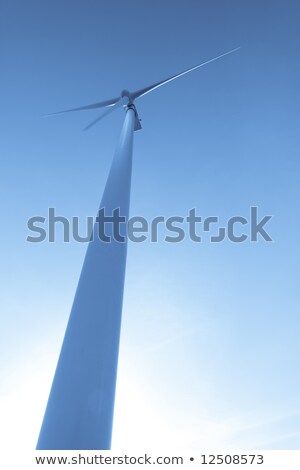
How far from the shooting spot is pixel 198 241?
22.1 meters

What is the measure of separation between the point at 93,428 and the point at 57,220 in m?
13.7

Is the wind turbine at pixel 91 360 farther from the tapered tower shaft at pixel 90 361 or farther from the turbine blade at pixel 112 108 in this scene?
the turbine blade at pixel 112 108

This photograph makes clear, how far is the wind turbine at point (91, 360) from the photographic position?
4.63 m

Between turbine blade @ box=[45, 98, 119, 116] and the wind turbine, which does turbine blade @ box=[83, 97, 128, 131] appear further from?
the wind turbine

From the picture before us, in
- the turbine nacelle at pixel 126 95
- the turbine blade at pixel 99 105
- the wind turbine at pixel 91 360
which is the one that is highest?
the turbine blade at pixel 99 105

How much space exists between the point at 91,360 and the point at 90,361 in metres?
0.02

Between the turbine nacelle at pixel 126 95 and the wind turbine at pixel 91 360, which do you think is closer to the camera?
the wind turbine at pixel 91 360

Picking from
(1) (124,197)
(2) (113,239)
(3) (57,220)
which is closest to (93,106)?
(3) (57,220)

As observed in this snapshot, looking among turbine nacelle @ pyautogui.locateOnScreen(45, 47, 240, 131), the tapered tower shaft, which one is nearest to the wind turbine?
the tapered tower shaft

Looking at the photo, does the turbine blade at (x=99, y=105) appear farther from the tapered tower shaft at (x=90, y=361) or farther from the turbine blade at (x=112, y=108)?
the tapered tower shaft at (x=90, y=361)

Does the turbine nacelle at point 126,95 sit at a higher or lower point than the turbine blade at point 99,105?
lower

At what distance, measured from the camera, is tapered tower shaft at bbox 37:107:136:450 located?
4.63 metres

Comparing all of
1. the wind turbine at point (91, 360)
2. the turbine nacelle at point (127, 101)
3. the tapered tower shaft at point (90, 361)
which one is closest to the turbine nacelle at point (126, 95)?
the turbine nacelle at point (127, 101)

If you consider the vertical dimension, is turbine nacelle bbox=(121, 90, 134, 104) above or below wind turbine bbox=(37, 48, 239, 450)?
above
